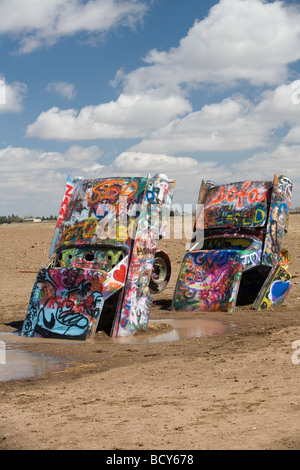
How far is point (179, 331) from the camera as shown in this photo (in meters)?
10.7

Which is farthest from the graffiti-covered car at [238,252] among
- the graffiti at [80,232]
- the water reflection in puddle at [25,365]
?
the water reflection in puddle at [25,365]

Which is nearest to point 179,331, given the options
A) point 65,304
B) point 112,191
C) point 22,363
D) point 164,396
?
point 65,304

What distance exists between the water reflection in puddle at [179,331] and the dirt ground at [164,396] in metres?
0.19

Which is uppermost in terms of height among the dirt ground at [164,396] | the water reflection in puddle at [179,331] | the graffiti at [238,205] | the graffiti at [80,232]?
the graffiti at [238,205]

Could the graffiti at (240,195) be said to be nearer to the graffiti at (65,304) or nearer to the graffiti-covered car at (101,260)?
the graffiti-covered car at (101,260)

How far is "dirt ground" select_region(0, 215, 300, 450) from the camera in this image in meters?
4.84

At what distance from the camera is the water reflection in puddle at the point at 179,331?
32.7 feet

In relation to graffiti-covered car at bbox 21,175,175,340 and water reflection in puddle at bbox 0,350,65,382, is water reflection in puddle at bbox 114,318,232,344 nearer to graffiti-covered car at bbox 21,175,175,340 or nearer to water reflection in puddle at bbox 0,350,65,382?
graffiti-covered car at bbox 21,175,175,340

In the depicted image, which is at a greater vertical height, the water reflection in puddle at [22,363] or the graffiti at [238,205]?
the graffiti at [238,205]

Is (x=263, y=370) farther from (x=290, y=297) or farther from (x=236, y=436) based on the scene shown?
(x=290, y=297)

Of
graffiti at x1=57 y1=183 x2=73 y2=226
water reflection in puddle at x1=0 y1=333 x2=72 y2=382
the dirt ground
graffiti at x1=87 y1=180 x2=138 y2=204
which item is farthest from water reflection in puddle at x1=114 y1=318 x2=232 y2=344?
graffiti at x1=57 y1=183 x2=73 y2=226

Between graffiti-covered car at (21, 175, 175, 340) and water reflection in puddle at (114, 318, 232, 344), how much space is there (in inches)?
9.7

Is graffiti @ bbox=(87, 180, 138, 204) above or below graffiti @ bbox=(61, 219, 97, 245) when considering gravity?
above

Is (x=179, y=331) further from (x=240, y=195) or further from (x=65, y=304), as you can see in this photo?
(x=240, y=195)
